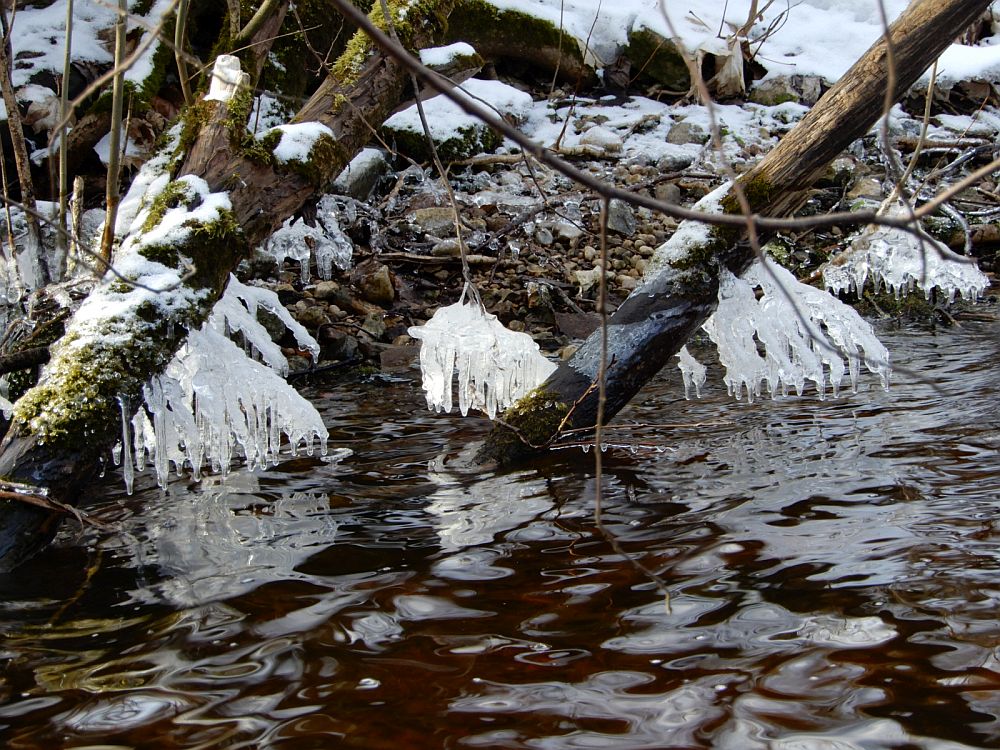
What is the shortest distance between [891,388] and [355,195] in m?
5.22

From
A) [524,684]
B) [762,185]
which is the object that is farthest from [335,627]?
[762,185]

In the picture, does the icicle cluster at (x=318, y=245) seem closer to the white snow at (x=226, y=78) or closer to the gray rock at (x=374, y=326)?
the gray rock at (x=374, y=326)

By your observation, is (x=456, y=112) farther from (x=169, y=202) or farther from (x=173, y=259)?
(x=173, y=259)

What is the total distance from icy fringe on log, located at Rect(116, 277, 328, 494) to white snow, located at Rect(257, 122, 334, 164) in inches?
24.0

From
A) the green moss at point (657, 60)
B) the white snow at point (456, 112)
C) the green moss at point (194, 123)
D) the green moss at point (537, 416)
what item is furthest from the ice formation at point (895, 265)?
the green moss at point (657, 60)

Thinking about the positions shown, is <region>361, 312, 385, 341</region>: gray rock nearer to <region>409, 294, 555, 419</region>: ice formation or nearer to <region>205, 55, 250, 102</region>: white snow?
<region>409, 294, 555, 419</region>: ice formation

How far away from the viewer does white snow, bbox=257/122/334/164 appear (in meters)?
3.29

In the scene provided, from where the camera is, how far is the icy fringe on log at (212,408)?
2969 mm

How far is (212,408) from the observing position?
314 centimetres

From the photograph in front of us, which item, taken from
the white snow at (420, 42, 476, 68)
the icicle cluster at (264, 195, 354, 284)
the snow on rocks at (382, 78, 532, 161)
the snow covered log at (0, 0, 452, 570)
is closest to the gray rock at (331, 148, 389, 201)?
the snow on rocks at (382, 78, 532, 161)

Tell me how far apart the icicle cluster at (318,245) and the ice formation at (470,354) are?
344 centimetres

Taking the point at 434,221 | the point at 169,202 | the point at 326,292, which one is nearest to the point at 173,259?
the point at 169,202

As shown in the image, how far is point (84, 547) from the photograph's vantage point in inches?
117

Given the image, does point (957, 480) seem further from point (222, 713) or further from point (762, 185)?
point (222, 713)
